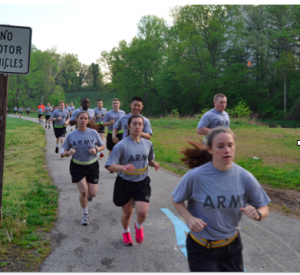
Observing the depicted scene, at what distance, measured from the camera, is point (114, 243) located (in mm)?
5098

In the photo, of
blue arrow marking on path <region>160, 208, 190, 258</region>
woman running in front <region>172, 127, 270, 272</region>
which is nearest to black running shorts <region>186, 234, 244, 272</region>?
woman running in front <region>172, 127, 270, 272</region>

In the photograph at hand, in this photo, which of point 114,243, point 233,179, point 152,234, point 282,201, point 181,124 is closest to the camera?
point 233,179

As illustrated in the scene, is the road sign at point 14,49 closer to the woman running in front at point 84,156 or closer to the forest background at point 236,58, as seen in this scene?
the woman running in front at point 84,156

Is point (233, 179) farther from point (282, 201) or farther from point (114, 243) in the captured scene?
point (282, 201)

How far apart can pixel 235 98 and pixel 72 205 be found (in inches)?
1877

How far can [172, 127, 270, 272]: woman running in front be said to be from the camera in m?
2.88

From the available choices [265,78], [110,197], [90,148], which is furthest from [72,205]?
[265,78]

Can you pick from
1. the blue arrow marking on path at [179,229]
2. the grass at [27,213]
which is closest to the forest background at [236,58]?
the grass at [27,213]

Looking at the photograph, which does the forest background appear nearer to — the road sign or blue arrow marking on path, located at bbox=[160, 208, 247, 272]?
blue arrow marking on path, located at bbox=[160, 208, 247, 272]

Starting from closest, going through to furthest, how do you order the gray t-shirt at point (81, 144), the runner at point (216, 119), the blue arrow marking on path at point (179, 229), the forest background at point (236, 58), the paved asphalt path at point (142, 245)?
the paved asphalt path at point (142, 245) → the blue arrow marking on path at point (179, 229) → the gray t-shirt at point (81, 144) → the runner at point (216, 119) → the forest background at point (236, 58)

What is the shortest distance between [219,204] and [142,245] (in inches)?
99.7

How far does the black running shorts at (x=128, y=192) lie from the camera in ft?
16.4

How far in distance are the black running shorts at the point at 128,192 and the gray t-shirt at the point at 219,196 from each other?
207 centimetres

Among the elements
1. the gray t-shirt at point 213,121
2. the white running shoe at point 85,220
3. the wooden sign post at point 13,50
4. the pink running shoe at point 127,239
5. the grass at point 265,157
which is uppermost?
the wooden sign post at point 13,50
